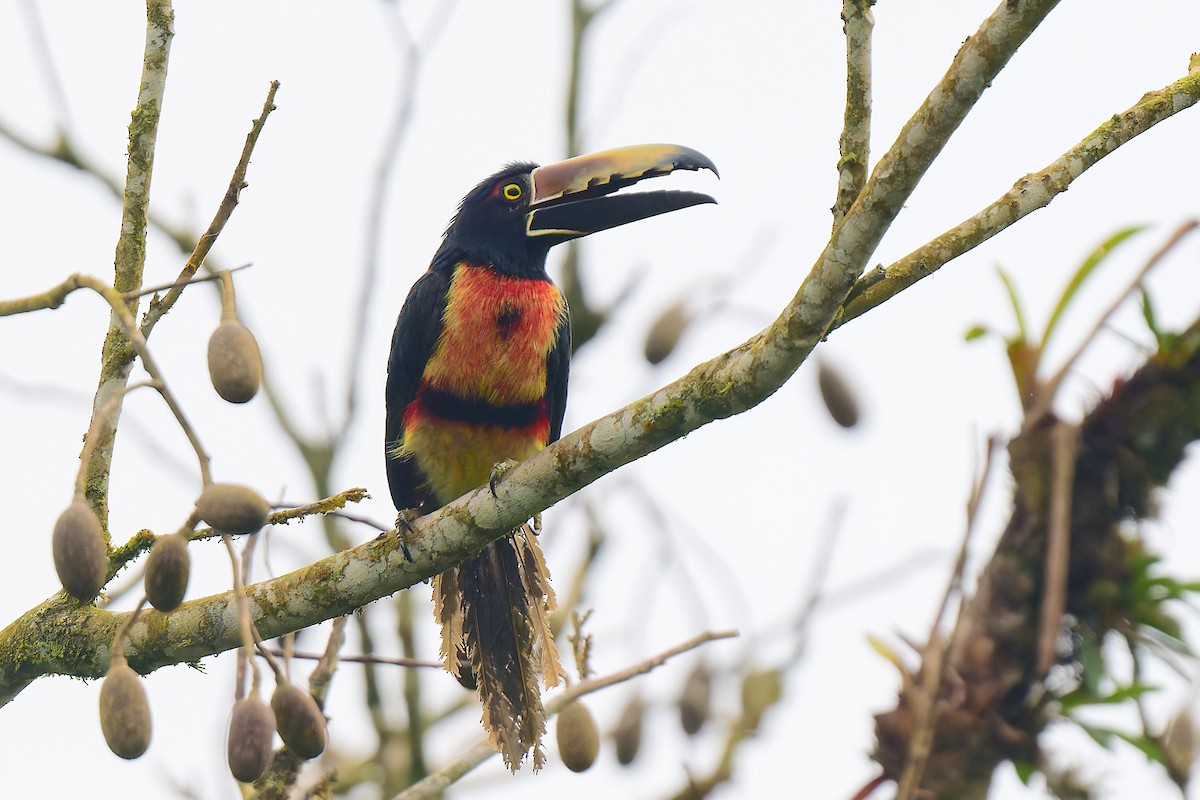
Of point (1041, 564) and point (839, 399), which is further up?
point (839, 399)

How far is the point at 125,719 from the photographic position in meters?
2.70

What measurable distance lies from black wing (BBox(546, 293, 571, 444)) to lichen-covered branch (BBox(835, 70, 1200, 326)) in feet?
6.96

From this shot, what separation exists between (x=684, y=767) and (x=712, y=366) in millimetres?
1636

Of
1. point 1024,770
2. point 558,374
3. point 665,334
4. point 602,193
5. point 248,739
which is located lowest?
point 1024,770

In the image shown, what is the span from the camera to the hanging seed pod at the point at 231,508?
8.90 ft

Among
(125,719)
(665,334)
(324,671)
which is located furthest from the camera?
(665,334)

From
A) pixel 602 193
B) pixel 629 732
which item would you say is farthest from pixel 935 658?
pixel 602 193

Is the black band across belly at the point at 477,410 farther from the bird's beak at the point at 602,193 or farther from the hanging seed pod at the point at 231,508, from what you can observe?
the hanging seed pod at the point at 231,508

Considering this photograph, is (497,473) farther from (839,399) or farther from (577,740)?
(839,399)

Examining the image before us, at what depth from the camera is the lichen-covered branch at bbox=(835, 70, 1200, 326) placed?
3.75 metres

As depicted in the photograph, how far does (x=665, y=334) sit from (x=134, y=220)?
195 centimetres

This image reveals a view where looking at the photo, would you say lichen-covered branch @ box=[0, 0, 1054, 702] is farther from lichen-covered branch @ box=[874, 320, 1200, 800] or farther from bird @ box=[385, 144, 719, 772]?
lichen-covered branch @ box=[874, 320, 1200, 800]

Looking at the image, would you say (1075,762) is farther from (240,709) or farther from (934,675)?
(240,709)

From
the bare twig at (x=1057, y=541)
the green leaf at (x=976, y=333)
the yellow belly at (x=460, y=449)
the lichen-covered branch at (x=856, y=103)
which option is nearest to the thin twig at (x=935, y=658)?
the bare twig at (x=1057, y=541)
